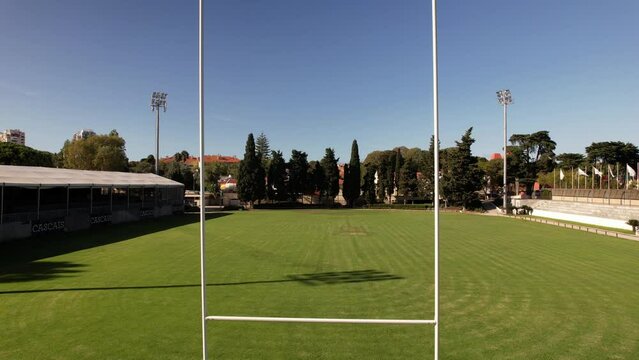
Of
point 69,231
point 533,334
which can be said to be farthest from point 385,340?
point 69,231

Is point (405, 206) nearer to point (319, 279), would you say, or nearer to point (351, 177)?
point (351, 177)

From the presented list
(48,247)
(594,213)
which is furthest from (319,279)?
(594,213)

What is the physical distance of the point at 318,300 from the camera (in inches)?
390

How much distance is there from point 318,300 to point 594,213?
41857 mm

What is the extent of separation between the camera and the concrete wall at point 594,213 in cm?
3084

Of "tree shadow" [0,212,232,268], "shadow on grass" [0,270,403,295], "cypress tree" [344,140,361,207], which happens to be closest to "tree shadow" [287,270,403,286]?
"shadow on grass" [0,270,403,295]

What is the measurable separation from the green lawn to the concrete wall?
13.9 metres

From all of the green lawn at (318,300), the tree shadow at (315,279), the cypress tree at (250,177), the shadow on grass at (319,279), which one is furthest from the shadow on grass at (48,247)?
the cypress tree at (250,177)

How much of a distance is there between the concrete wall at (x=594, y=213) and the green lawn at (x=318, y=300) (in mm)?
13898

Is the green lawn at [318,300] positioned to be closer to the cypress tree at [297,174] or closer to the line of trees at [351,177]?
the line of trees at [351,177]

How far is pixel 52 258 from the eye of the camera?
15.7 metres

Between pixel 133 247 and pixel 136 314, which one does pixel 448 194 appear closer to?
pixel 133 247

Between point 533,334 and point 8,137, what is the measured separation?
575 feet

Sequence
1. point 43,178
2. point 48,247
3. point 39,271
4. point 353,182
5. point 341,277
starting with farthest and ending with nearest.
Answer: point 353,182 < point 43,178 < point 48,247 < point 39,271 < point 341,277
